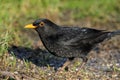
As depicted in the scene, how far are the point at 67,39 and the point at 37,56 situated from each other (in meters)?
1.24

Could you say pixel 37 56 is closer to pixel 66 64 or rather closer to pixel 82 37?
pixel 66 64

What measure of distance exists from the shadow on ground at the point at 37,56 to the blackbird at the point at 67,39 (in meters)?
0.51

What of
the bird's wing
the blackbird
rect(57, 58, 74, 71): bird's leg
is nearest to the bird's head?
the blackbird

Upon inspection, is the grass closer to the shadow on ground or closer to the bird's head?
the shadow on ground

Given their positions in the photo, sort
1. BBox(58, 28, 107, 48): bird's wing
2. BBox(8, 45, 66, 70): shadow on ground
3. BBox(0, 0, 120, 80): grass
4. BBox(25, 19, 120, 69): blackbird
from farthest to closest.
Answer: BBox(0, 0, 120, 80): grass, BBox(8, 45, 66, 70): shadow on ground, BBox(58, 28, 107, 48): bird's wing, BBox(25, 19, 120, 69): blackbird

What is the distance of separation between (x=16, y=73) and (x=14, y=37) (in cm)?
228

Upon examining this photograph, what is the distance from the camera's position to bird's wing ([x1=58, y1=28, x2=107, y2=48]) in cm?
911

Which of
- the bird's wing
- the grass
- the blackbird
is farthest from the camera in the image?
the grass

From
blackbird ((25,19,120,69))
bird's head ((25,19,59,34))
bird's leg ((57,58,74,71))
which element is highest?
bird's head ((25,19,59,34))

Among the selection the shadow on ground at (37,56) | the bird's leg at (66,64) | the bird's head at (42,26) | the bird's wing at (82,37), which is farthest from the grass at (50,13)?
the bird's wing at (82,37)

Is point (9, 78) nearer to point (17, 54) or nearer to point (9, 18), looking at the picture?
point (17, 54)

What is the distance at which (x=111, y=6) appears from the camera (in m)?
13.5

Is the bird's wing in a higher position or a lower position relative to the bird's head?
lower

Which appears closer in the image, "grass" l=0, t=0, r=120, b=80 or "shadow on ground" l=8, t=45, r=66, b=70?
"shadow on ground" l=8, t=45, r=66, b=70
